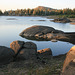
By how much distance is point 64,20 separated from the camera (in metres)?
83.6

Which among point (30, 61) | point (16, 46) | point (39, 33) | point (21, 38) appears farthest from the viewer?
point (39, 33)

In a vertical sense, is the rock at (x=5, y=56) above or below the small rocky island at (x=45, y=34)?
above

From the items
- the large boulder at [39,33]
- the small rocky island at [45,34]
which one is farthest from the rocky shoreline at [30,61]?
the large boulder at [39,33]

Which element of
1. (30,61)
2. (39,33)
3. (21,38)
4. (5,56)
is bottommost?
(21,38)

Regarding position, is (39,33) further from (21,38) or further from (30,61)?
(30,61)

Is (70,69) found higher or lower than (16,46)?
higher

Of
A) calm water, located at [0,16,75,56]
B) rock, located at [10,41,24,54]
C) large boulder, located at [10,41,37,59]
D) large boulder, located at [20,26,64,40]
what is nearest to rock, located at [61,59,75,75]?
large boulder, located at [10,41,37,59]

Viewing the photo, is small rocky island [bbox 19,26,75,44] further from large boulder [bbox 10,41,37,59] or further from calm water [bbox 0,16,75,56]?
large boulder [bbox 10,41,37,59]

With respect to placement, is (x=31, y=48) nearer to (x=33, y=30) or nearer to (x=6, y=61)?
(x=6, y=61)

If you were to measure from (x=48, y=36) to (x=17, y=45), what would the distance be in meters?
15.9

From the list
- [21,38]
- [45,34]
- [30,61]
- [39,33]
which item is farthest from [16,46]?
[39,33]

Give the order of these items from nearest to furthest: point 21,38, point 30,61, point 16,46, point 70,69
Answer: point 70,69, point 30,61, point 16,46, point 21,38

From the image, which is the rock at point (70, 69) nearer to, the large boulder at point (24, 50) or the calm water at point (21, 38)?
the large boulder at point (24, 50)

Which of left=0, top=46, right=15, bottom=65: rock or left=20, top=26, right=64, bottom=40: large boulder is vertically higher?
left=0, top=46, right=15, bottom=65: rock
